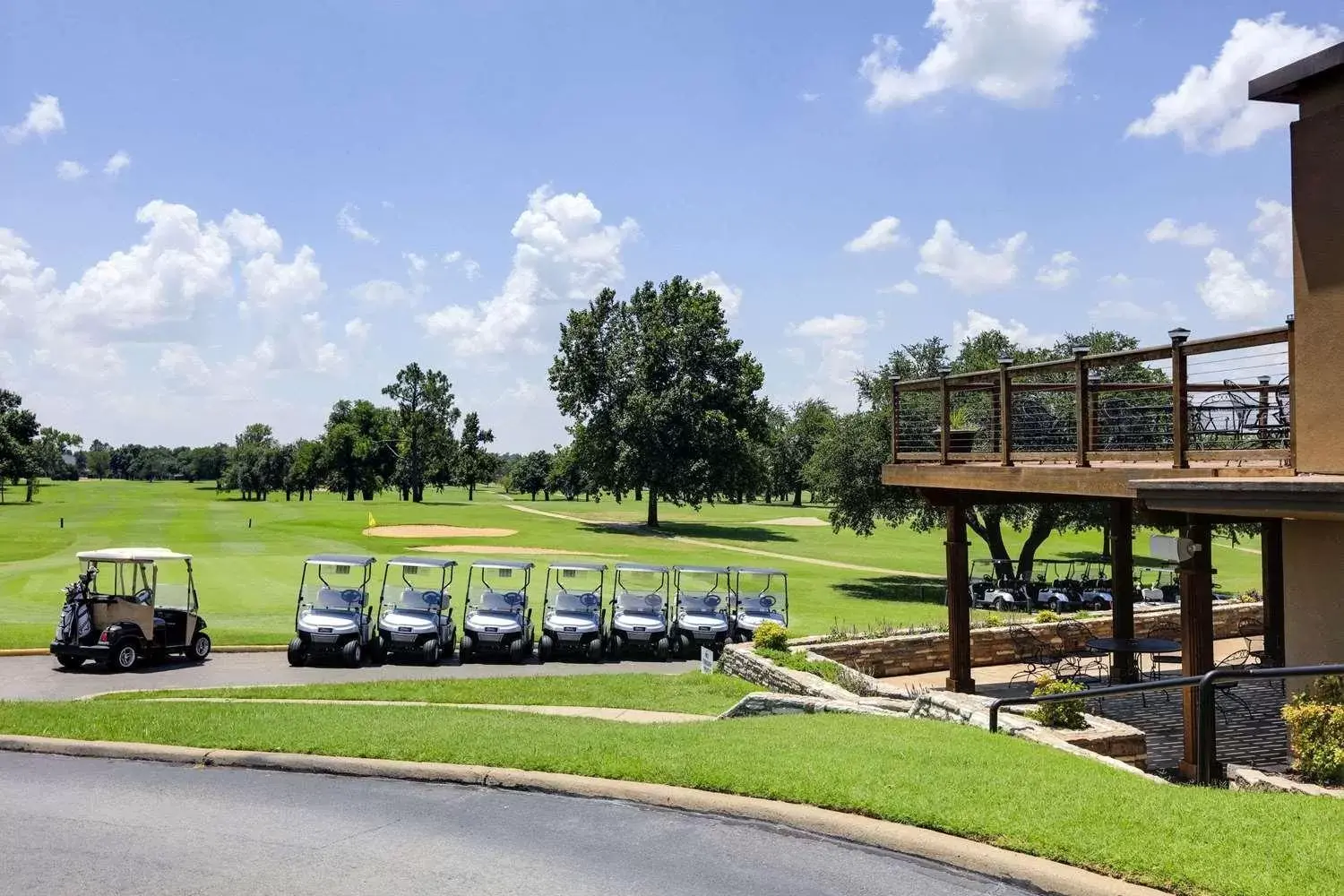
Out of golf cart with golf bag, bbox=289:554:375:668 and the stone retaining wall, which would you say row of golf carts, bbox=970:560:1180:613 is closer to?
the stone retaining wall

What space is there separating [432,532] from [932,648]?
124 feet

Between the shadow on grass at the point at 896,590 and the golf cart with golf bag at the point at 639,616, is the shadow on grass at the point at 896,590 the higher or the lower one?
the lower one

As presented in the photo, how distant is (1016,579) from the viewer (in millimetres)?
29859

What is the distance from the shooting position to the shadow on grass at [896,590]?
31094mm

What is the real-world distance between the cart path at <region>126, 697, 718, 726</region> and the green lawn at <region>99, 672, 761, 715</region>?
8.8 inches

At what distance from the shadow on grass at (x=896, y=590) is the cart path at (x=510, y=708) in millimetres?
17939

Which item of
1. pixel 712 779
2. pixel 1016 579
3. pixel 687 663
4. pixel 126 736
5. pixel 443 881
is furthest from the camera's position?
pixel 1016 579

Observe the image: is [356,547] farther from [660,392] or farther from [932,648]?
[932,648]

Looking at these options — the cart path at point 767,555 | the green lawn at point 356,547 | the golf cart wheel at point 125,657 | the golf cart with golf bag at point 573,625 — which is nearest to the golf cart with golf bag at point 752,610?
the green lawn at point 356,547

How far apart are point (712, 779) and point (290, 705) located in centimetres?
637

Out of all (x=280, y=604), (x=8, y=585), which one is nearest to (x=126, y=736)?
(x=280, y=604)

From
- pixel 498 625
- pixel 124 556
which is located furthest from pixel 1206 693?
pixel 124 556

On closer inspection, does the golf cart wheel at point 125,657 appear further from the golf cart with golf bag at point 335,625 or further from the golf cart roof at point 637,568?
the golf cart roof at point 637,568

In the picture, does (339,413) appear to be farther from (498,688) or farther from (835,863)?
(835,863)
